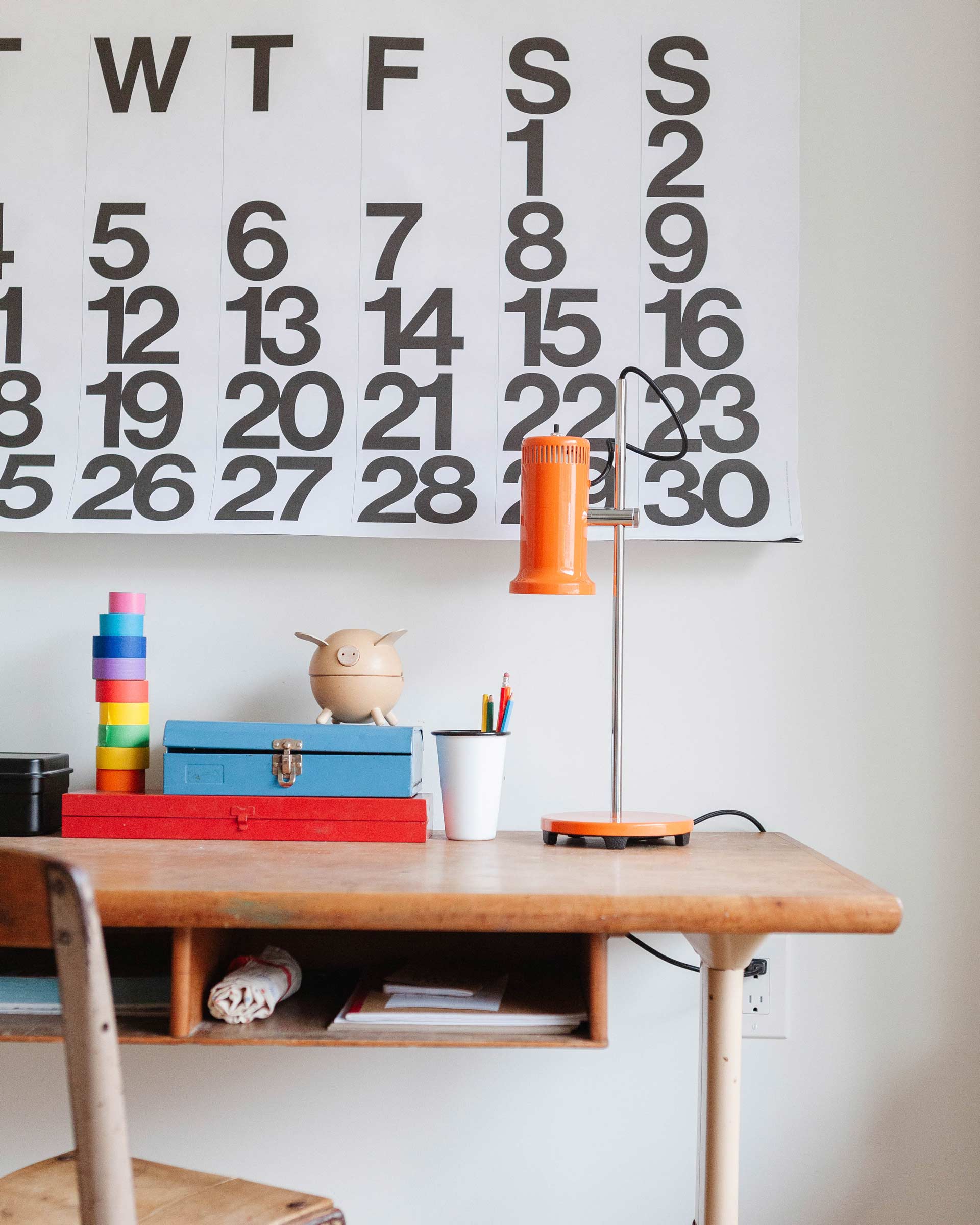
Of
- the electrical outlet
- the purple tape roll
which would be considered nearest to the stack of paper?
the electrical outlet

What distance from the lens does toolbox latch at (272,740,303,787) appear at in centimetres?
115

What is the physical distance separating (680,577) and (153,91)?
925 mm

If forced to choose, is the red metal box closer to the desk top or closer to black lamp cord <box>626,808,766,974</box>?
the desk top

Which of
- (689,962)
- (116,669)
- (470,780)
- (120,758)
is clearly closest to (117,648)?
(116,669)

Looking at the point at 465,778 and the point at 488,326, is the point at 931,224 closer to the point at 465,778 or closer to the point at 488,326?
the point at 488,326

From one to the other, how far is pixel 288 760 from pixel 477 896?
1.13ft

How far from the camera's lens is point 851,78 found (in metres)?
→ 1.37

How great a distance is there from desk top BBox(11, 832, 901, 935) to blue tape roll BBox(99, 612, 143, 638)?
31 centimetres

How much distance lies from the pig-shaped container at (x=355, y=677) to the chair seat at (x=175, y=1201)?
0.47 meters

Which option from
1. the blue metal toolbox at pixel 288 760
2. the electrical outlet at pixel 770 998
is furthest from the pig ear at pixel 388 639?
the electrical outlet at pixel 770 998

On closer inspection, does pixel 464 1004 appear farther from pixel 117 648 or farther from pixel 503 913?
pixel 117 648

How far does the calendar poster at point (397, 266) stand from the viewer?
1.33m

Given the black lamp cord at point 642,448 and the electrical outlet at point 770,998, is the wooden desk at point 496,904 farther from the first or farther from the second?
the black lamp cord at point 642,448

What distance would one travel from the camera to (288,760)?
1145 millimetres
